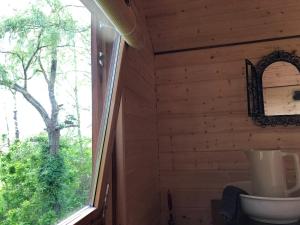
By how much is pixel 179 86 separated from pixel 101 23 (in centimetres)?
123

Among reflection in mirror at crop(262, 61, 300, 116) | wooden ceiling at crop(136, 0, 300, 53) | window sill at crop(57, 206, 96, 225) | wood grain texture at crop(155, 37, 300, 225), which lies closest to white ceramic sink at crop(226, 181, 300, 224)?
window sill at crop(57, 206, 96, 225)

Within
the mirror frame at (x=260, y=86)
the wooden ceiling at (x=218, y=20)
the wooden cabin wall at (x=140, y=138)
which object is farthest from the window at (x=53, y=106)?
the mirror frame at (x=260, y=86)

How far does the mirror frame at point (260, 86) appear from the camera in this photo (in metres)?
2.03

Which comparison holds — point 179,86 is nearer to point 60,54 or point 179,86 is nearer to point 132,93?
point 132,93

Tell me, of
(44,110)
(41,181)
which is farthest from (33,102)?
(41,181)

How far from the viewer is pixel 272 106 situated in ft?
6.70

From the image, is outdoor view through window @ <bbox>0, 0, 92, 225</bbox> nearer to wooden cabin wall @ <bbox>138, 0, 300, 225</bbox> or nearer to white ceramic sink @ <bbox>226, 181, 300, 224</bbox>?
white ceramic sink @ <bbox>226, 181, 300, 224</bbox>

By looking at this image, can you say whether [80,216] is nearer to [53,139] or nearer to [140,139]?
[53,139]

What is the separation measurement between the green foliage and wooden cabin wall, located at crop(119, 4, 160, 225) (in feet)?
1.20

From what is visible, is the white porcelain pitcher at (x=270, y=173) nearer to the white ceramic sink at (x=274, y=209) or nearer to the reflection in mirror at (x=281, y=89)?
the white ceramic sink at (x=274, y=209)

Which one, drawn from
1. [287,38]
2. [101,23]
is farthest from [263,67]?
[101,23]

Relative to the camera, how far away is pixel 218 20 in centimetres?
204

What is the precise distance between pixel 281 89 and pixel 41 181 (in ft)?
6.10

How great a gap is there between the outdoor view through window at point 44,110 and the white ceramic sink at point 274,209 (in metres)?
0.74
